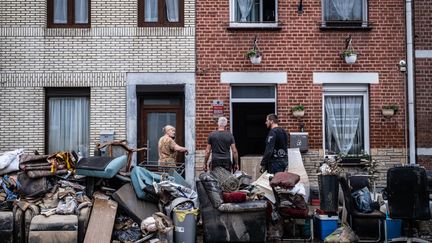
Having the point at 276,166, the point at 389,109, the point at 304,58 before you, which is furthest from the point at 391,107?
the point at 276,166

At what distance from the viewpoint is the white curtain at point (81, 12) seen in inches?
542

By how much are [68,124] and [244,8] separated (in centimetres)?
500

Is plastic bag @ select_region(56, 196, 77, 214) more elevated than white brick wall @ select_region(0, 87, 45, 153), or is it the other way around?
white brick wall @ select_region(0, 87, 45, 153)

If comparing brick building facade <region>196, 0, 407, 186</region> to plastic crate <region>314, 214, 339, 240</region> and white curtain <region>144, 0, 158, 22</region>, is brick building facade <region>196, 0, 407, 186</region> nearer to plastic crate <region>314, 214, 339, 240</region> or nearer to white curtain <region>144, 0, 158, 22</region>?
white curtain <region>144, 0, 158, 22</region>

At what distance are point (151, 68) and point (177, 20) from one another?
132cm

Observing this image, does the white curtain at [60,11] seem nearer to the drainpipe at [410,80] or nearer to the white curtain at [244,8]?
the white curtain at [244,8]

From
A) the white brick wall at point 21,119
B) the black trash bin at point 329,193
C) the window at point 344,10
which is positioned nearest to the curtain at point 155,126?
the white brick wall at point 21,119

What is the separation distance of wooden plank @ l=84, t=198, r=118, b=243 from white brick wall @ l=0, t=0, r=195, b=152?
3.86m

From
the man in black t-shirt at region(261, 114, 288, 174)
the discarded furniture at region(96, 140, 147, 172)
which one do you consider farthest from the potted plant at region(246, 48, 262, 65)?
the discarded furniture at region(96, 140, 147, 172)

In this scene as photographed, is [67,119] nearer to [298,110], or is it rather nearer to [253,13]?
[253,13]

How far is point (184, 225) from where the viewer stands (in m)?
9.64

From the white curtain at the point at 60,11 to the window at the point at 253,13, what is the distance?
13.0 feet

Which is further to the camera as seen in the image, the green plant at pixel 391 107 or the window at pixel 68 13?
the window at pixel 68 13

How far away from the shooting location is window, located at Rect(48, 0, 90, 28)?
541 inches
